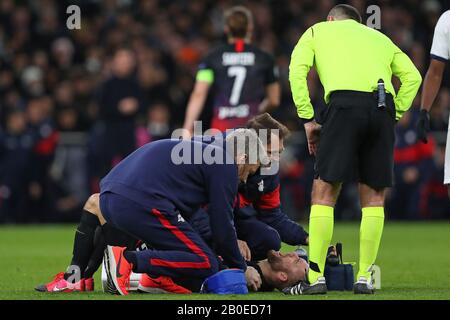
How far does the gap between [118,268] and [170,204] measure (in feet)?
1.77

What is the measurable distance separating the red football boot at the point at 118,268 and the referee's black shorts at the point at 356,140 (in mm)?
1400

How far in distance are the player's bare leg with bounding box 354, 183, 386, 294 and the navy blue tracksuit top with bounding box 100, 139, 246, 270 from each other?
0.80 metres

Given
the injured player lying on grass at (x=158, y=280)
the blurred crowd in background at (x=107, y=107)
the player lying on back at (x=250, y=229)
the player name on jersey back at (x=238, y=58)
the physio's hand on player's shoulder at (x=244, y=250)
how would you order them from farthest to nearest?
the blurred crowd in background at (x=107, y=107) → the player name on jersey back at (x=238, y=58) → the physio's hand on player's shoulder at (x=244, y=250) → the player lying on back at (x=250, y=229) → the injured player lying on grass at (x=158, y=280)

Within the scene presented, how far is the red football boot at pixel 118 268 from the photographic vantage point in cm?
809

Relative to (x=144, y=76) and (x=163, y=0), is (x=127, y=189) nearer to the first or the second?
(x=144, y=76)

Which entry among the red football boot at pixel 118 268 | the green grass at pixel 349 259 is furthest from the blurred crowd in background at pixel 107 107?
the red football boot at pixel 118 268

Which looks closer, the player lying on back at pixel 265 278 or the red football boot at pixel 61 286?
the player lying on back at pixel 265 278

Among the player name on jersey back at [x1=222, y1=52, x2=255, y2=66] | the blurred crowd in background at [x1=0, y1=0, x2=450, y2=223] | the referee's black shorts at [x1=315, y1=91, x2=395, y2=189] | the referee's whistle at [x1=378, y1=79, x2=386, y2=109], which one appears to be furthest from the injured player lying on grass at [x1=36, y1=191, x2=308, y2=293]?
the blurred crowd in background at [x1=0, y1=0, x2=450, y2=223]

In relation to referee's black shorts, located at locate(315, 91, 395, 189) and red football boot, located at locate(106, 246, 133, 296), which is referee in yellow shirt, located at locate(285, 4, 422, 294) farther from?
red football boot, located at locate(106, 246, 133, 296)

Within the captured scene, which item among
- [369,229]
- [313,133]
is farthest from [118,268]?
A: [369,229]

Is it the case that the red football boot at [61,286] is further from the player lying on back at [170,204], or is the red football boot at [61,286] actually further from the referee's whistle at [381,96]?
the referee's whistle at [381,96]

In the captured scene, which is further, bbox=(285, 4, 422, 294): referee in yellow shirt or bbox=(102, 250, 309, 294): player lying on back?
bbox=(102, 250, 309, 294): player lying on back

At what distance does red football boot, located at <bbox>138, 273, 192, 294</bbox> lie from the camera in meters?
8.29
